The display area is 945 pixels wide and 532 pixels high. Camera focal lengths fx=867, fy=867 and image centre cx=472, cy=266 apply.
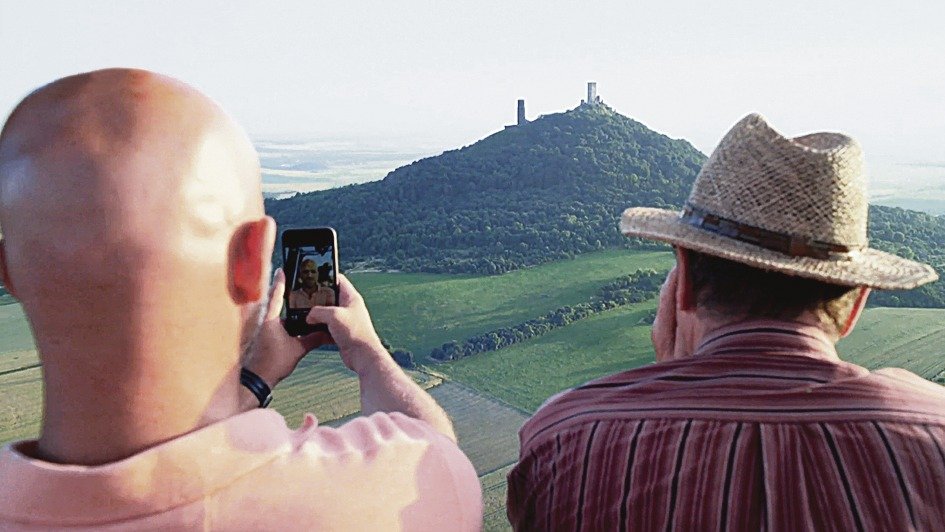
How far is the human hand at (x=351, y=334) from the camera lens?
153 centimetres

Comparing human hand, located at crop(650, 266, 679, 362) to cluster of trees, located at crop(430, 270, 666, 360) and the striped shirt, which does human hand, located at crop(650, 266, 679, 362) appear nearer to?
the striped shirt

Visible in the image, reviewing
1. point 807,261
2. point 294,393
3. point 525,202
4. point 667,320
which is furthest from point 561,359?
point 525,202

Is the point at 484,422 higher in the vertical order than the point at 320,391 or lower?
lower

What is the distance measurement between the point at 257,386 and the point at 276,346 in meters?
0.13

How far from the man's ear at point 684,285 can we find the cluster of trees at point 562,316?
72.6 feet

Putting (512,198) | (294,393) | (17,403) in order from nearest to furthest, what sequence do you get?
(17,403), (294,393), (512,198)

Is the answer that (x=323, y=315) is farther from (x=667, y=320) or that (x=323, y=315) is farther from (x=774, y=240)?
(x=774, y=240)

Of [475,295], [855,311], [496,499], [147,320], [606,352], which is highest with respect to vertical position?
[147,320]

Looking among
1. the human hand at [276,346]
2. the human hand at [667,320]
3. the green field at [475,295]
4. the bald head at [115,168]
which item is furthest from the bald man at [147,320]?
the green field at [475,295]

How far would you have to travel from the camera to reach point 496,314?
2958 cm

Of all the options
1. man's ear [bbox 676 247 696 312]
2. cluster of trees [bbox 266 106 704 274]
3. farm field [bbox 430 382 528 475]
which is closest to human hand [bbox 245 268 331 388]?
man's ear [bbox 676 247 696 312]

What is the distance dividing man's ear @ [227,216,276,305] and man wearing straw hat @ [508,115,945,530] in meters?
0.79

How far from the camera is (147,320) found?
40.9 inches

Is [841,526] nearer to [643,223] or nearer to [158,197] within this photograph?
[643,223]
